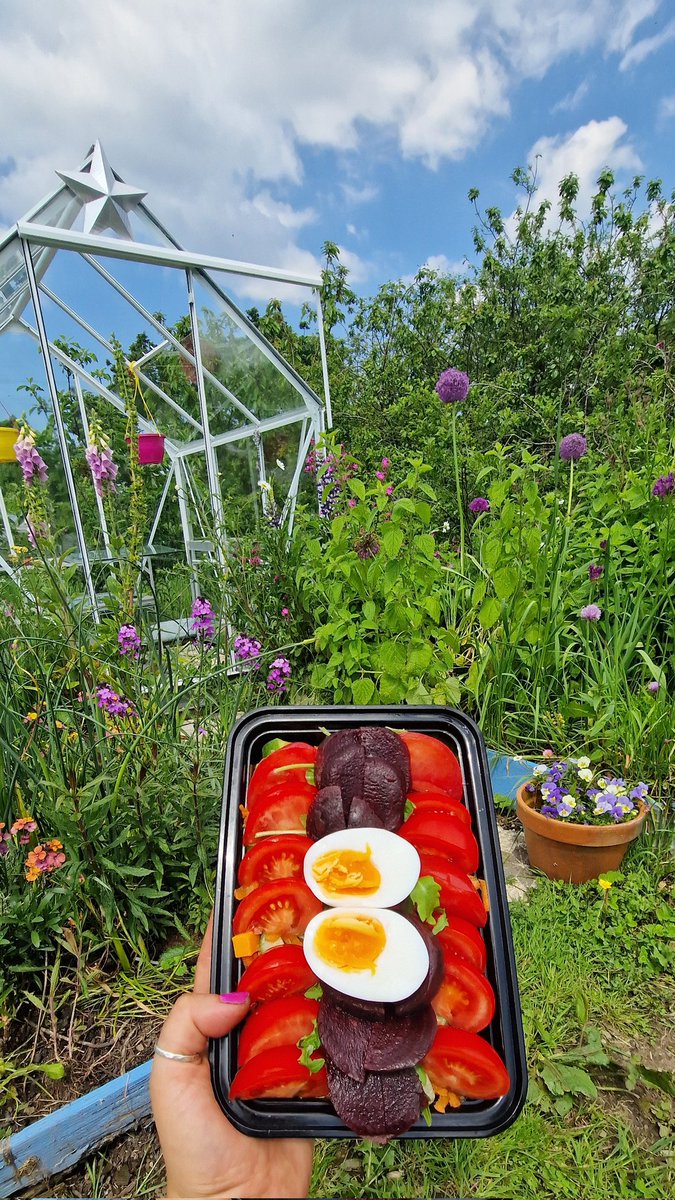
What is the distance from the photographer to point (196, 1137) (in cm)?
96

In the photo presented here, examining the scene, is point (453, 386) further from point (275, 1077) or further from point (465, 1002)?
point (275, 1077)

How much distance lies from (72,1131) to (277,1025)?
0.97 m

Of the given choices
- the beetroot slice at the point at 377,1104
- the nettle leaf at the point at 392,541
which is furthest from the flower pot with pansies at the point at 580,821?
the beetroot slice at the point at 377,1104

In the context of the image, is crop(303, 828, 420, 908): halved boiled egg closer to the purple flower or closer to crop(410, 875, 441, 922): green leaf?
crop(410, 875, 441, 922): green leaf

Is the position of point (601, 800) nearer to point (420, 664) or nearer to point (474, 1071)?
point (420, 664)

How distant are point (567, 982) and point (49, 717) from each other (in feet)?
5.74

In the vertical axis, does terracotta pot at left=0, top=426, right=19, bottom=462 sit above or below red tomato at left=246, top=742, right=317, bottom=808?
above

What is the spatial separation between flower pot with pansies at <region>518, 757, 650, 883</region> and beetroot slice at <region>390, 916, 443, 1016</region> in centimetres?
143

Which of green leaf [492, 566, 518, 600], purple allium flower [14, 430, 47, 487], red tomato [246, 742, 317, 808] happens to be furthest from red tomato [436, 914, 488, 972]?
purple allium flower [14, 430, 47, 487]

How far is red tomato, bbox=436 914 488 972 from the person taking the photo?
861mm

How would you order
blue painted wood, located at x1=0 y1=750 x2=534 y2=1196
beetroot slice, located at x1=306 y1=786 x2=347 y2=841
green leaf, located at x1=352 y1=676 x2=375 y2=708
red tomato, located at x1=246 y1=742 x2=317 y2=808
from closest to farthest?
beetroot slice, located at x1=306 y1=786 x2=347 y2=841
red tomato, located at x1=246 y1=742 x2=317 y2=808
blue painted wood, located at x1=0 y1=750 x2=534 y2=1196
green leaf, located at x1=352 y1=676 x2=375 y2=708

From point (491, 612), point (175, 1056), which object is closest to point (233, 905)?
point (175, 1056)

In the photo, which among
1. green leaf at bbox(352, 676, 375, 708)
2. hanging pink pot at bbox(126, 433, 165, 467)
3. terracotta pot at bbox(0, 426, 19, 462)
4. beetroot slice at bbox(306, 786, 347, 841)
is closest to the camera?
beetroot slice at bbox(306, 786, 347, 841)

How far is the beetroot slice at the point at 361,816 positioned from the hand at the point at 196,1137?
14.4 inches
